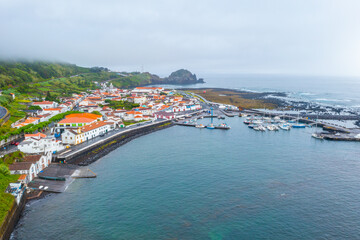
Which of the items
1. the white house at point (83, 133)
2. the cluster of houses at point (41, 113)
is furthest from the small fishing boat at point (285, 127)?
the cluster of houses at point (41, 113)

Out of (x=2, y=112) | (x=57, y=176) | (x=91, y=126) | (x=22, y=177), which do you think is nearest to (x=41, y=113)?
(x=2, y=112)

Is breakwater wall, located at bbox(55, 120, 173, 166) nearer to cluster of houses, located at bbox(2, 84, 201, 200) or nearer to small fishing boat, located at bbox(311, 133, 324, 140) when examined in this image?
cluster of houses, located at bbox(2, 84, 201, 200)

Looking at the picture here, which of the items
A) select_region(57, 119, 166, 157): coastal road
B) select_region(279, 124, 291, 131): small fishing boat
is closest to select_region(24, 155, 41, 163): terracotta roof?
select_region(57, 119, 166, 157): coastal road

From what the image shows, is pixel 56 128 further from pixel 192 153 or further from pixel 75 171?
pixel 192 153

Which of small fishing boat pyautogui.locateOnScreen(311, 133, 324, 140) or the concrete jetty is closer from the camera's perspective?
the concrete jetty

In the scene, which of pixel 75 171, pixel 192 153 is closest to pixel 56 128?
pixel 75 171

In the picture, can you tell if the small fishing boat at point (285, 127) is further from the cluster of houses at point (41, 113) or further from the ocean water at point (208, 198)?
the cluster of houses at point (41, 113)
